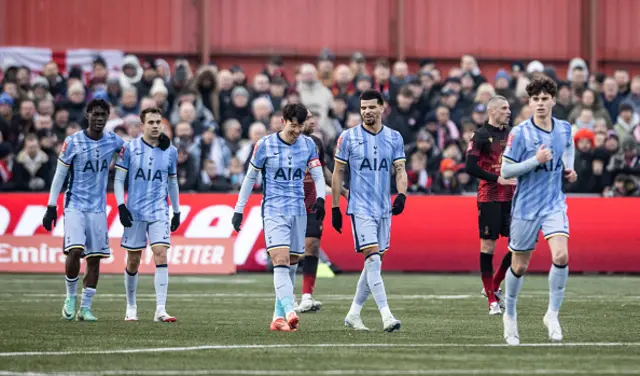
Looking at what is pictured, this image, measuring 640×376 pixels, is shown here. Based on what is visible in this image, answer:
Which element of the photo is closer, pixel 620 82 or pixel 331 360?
pixel 331 360

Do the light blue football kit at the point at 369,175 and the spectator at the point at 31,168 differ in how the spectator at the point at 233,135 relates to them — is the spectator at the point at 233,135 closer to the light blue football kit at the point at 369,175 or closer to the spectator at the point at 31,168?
the spectator at the point at 31,168

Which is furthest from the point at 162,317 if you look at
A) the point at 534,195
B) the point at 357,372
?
the point at 357,372

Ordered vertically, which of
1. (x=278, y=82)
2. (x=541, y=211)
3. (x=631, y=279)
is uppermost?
(x=278, y=82)

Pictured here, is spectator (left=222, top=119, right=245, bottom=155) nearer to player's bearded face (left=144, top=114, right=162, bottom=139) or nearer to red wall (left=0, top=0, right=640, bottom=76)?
red wall (left=0, top=0, right=640, bottom=76)

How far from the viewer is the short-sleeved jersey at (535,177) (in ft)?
40.3

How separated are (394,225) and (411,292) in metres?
5.01

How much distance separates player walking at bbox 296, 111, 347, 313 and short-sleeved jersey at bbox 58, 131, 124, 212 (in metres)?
2.44

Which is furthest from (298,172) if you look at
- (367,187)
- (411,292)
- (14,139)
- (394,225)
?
(14,139)

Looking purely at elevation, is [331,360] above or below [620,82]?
below

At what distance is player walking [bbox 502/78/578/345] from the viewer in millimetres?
12227

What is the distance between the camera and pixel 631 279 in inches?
957

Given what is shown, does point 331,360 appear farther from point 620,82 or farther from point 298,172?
point 620,82

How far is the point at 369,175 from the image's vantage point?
14.2 metres

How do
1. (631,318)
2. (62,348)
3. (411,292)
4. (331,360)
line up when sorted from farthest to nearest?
(411,292)
(631,318)
(62,348)
(331,360)
